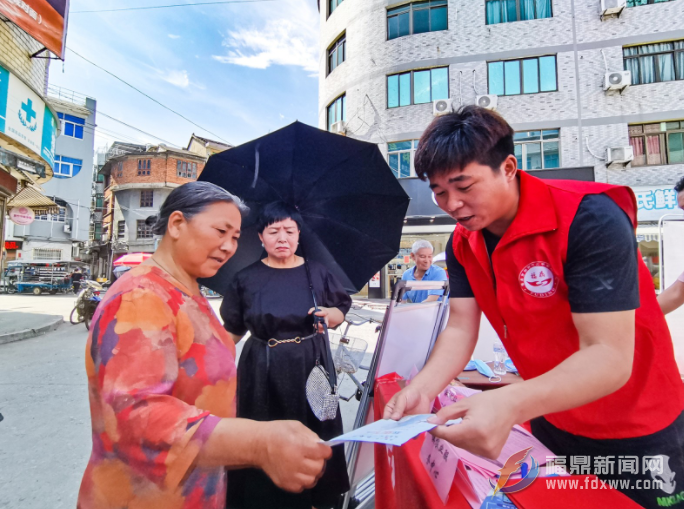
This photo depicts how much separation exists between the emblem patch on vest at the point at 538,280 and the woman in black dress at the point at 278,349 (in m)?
1.10

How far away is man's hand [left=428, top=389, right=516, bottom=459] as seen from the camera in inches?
30.9

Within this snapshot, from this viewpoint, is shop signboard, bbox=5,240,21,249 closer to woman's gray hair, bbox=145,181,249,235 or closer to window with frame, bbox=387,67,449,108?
window with frame, bbox=387,67,449,108

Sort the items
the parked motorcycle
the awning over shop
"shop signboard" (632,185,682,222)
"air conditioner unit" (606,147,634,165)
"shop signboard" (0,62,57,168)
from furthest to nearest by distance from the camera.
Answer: "air conditioner unit" (606,147,634,165)
"shop signboard" (632,185,682,222)
the awning over shop
the parked motorcycle
"shop signboard" (0,62,57,168)

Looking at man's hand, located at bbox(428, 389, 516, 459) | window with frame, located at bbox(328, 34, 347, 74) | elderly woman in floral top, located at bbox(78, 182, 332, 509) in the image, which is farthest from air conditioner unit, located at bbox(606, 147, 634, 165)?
elderly woman in floral top, located at bbox(78, 182, 332, 509)

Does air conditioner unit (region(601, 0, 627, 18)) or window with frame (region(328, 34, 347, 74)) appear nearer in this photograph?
air conditioner unit (region(601, 0, 627, 18))

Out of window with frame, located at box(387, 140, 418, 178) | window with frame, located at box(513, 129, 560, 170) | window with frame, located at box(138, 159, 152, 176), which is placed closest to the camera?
window with frame, located at box(513, 129, 560, 170)

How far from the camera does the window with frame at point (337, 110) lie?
15070 mm

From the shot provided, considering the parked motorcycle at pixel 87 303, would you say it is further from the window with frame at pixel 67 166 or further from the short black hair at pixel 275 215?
the window with frame at pixel 67 166

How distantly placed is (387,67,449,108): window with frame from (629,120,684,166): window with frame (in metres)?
6.43

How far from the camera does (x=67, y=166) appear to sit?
24703 mm

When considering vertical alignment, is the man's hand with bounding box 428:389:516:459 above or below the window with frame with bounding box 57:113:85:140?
below

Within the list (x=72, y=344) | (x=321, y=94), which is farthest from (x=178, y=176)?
(x=72, y=344)

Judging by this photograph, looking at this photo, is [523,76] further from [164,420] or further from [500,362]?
[164,420]

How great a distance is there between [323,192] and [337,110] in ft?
47.6
